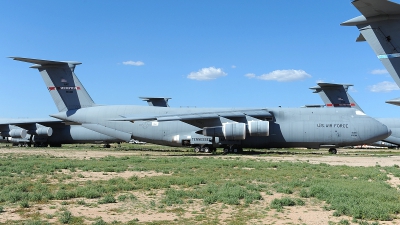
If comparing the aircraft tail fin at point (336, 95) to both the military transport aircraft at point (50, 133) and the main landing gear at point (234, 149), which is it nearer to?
the main landing gear at point (234, 149)

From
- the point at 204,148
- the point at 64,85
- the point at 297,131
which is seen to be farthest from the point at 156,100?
the point at 297,131

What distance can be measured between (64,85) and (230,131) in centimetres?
1396

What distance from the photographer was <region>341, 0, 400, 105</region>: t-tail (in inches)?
358

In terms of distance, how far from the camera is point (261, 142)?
96.8 ft

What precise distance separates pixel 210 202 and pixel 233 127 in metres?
18.9

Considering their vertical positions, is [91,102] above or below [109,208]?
above

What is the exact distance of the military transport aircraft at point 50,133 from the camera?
41531 millimetres

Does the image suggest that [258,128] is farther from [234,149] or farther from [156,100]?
[156,100]

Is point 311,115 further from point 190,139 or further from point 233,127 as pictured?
point 190,139

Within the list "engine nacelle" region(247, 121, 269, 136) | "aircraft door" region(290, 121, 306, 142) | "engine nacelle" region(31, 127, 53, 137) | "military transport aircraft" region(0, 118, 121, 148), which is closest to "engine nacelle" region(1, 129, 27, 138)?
"military transport aircraft" region(0, 118, 121, 148)

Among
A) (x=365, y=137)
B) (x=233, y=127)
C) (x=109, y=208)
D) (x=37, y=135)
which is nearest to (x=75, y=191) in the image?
(x=109, y=208)

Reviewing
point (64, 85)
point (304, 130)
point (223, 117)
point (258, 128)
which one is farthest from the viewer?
point (64, 85)

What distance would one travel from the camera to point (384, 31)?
9320 mm

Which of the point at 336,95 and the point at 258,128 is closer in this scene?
the point at 258,128
